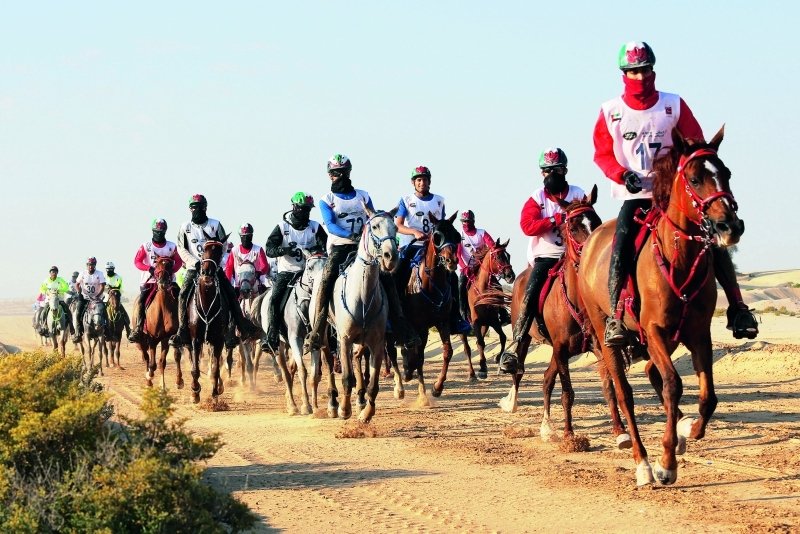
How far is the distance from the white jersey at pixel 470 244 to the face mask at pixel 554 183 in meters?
10.1

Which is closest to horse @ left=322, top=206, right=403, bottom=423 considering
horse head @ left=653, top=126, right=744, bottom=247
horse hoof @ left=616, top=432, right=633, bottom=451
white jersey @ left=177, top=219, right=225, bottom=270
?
horse hoof @ left=616, top=432, right=633, bottom=451

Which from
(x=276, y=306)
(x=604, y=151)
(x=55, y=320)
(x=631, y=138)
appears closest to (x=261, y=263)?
(x=276, y=306)

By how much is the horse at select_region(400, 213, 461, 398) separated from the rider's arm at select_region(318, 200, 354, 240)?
2.51 meters

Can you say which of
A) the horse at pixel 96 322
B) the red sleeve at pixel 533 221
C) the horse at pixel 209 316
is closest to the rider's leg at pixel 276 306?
the horse at pixel 209 316

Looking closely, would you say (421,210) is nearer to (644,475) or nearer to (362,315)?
(362,315)

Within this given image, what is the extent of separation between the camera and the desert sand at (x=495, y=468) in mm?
9102

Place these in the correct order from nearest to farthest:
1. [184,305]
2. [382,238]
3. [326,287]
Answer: [382,238]
[326,287]
[184,305]

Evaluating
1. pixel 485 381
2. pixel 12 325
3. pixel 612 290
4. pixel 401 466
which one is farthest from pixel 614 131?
pixel 12 325

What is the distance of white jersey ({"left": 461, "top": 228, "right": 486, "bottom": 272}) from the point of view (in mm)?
24203

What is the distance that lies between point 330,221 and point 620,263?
6.76 m

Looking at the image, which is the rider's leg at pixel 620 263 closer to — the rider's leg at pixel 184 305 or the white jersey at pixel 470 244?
the rider's leg at pixel 184 305

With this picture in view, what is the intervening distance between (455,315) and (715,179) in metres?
11.0

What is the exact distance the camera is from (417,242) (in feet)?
62.7

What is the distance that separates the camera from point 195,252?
19938 mm
